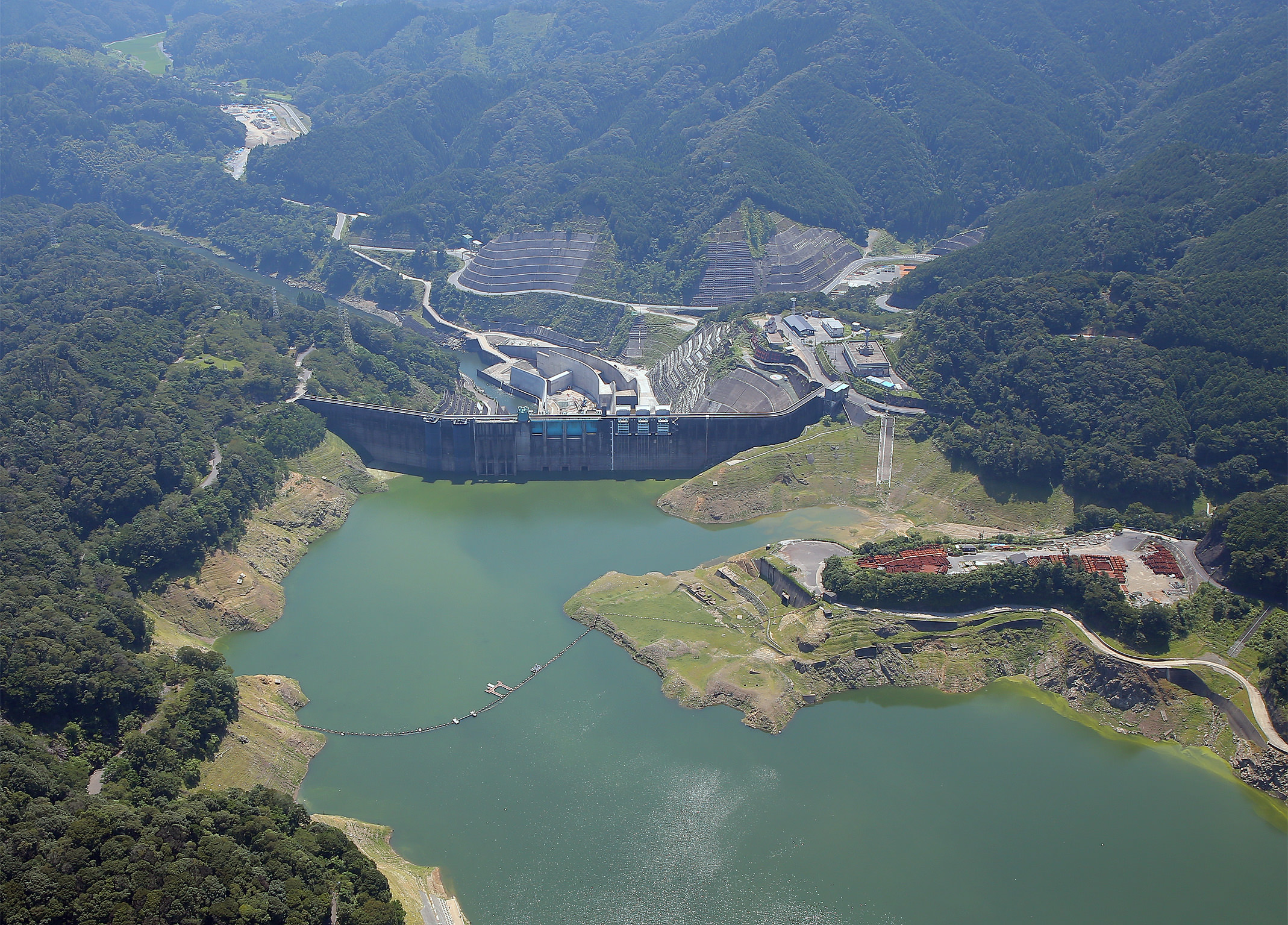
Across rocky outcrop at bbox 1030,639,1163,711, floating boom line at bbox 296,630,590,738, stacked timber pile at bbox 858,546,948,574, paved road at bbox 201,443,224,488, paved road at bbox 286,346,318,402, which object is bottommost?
floating boom line at bbox 296,630,590,738

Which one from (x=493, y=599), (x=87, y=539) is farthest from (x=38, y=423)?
(x=493, y=599)

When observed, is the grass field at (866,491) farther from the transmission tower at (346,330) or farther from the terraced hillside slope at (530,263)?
the terraced hillside slope at (530,263)

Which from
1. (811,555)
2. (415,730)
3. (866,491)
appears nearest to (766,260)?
(866,491)

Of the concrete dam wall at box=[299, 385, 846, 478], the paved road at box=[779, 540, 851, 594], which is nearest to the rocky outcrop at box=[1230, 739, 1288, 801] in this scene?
the paved road at box=[779, 540, 851, 594]

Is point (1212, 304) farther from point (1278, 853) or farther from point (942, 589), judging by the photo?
point (1278, 853)

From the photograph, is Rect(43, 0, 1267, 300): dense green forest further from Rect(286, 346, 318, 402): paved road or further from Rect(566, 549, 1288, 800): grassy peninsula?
Rect(566, 549, 1288, 800): grassy peninsula
